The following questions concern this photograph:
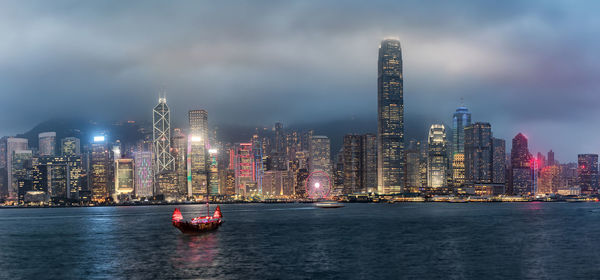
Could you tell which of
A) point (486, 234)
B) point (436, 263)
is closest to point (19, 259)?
point (436, 263)

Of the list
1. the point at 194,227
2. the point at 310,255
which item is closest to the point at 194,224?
the point at 194,227

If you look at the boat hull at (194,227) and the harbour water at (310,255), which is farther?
the boat hull at (194,227)

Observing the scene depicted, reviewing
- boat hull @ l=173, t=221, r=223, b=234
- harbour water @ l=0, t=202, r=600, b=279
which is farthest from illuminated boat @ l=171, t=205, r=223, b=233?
harbour water @ l=0, t=202, r=600, b=279

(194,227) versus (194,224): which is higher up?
(194,224)

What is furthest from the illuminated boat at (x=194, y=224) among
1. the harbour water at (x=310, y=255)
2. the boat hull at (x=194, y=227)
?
the harbour water at (x=310, y=255)

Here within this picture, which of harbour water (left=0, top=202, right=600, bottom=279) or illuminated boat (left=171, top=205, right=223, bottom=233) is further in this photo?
illuminated boat (left=171, top=205, right=223, bottom=233)

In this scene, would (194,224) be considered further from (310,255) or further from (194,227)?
(310,255)

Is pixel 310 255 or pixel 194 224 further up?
pixel 194 224

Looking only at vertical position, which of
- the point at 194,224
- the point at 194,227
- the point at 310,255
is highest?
the point at 194,224

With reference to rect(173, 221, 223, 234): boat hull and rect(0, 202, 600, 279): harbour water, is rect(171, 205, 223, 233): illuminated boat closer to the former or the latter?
rect(173, 221, 223, 234): boat hull

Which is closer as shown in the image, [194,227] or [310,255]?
[310,255]

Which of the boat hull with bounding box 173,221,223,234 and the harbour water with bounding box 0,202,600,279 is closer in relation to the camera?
the harbour water with bounding box 0,202,600,279

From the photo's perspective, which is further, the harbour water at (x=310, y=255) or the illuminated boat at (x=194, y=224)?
the illuminated boat at (x=194, y=224)

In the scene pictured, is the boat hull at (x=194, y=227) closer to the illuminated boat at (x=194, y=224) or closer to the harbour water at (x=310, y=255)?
the illuminated boat at (x=194, y=224)
